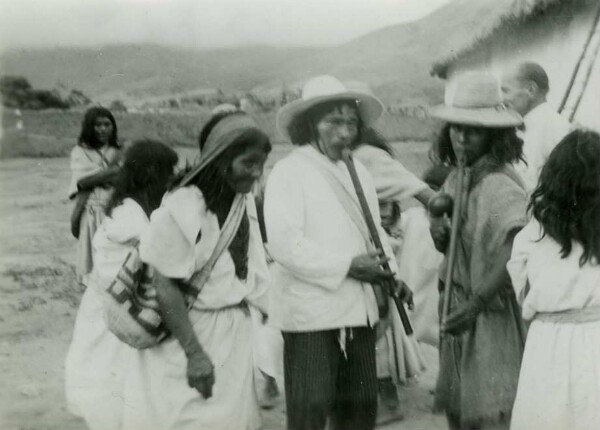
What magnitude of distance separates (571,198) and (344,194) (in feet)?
3.96

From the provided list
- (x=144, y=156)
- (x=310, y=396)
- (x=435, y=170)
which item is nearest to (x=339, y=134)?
(x=435, y=170)

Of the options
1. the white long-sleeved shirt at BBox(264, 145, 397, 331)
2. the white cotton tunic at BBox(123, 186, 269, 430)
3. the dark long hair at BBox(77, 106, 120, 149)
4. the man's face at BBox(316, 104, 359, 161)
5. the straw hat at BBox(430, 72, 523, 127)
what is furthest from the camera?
the dark long hair at BBox(77, 106, 120, 149)

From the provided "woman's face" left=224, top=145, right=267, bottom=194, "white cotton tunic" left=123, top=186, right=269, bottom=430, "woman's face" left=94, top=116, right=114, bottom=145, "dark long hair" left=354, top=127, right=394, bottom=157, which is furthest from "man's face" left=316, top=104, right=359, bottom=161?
"woman's face" left=94, top=116, right=114, bottom=145

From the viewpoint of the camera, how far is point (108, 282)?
4.83m

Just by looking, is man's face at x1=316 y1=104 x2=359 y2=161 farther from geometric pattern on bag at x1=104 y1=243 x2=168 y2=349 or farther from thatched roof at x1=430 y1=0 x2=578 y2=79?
geometric pattern on bag at x1=104 y1=243 x2=168 y2=349

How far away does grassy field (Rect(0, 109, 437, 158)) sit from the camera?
191 inches

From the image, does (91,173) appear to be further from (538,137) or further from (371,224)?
(538,137)

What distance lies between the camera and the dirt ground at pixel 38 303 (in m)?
4.96

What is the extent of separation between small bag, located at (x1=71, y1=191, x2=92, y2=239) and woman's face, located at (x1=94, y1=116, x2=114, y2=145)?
0.30m

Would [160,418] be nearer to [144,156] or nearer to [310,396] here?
[310,396]

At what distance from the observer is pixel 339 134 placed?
15.5ft

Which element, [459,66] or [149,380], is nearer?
[149,380]

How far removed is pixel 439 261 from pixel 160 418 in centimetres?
171

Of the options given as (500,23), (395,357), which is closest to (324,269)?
(395,357)
